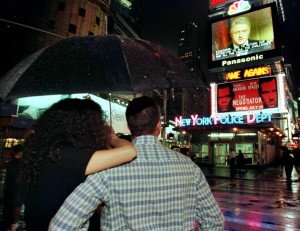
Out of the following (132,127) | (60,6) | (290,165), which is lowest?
(290,165)

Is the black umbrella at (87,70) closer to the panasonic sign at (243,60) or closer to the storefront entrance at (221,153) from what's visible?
the panasonic sign at (243,60)

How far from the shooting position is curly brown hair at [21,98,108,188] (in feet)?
6.00

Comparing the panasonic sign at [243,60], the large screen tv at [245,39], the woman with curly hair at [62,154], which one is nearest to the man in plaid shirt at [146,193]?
the woman with curly hair at [62,154]

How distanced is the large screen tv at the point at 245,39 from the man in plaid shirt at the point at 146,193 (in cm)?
2277

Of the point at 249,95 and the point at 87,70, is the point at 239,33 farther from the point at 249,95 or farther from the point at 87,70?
the point at 87,70

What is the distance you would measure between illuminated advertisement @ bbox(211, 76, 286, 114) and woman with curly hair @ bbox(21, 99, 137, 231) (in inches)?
864

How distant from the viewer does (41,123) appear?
77.2 inches

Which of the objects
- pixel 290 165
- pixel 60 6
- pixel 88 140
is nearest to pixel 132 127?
pixel 88 140

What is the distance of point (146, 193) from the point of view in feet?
5.43

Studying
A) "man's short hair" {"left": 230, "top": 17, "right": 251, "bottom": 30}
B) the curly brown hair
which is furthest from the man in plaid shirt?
"man's short hair" {"left": 230, "top": 17, "right": 251, "bottom": 30}

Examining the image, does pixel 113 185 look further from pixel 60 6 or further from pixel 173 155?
pixel 60 6

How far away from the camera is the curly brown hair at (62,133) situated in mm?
1829

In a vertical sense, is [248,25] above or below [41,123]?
above

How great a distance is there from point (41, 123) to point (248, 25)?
25.1 meters
